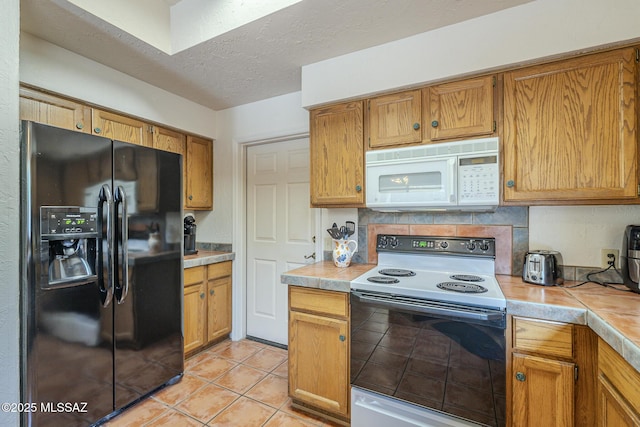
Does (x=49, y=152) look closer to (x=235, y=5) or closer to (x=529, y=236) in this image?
(x=235, y=5)

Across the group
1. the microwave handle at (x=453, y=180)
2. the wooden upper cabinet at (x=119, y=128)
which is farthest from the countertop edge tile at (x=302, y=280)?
the wooden upper cabinet at (x=119, y=128)

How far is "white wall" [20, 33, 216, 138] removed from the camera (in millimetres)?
1692

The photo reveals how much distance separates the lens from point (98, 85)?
6.54ft

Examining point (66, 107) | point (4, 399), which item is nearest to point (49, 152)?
point (66, 107)

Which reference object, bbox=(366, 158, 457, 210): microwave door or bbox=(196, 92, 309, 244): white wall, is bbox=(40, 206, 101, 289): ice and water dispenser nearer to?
bbox=(196, 92, 309, 244): white wall

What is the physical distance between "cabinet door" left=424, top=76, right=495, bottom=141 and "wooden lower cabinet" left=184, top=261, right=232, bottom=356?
2165mm

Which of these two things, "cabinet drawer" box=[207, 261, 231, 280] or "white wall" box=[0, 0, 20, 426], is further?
"cabinet drawer" box=[207, 261, 231, 280]

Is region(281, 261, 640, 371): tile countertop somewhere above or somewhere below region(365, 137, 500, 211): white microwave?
below

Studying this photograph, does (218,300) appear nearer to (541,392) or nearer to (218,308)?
(218,308)

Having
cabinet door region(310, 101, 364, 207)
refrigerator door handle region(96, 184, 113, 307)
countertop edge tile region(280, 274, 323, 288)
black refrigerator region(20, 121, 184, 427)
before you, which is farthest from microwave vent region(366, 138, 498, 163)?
refrigerator door handle region(96, 184, 113, 307)

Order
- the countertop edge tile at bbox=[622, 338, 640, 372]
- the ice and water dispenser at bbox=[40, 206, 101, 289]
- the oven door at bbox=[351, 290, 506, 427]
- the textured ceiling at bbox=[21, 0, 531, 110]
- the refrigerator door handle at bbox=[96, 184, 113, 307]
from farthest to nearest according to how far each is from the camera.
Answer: the refrigerator door handle at bbox=[96, 184, 113, 307] < the textured ceiling at bbox=[21, 0, 531, 110] < the ice and water dispenser at bbox=[40, 206, 101, 289] < the oven door at bbox=[351, 290, 506, 427] < the countertop edge tile at bbox=[622, 338, 640, 372]

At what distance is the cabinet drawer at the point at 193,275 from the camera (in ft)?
7.76

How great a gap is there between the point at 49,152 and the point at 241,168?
159cm

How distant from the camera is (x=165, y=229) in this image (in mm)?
1959
